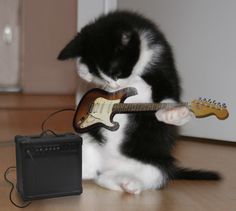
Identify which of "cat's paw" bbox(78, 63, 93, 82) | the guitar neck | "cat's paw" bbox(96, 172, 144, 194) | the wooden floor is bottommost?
the wooden floor

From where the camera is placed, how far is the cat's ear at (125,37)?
103 centimetres

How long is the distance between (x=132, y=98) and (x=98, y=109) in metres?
0.09

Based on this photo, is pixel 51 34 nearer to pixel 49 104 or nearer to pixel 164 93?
pixel 49 104

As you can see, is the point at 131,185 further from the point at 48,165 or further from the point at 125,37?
the point at 125,37

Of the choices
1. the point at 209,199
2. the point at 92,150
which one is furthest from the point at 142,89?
the point at 209,199

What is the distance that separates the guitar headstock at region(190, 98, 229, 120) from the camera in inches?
36.2

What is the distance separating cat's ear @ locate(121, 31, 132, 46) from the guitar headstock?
23 cm

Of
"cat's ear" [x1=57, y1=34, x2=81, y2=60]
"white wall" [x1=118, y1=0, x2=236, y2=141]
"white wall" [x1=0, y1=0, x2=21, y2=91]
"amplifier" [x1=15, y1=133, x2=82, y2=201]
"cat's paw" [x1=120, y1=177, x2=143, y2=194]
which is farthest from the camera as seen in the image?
"white wall" [x1=0, y1=0, x2=21, y2=91]

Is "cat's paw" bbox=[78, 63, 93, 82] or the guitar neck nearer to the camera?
the guitar neck

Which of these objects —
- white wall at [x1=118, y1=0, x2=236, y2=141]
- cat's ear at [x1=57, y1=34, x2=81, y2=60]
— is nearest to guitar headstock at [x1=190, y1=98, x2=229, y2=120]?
cat's ear at [x1=57, y1=34, x2=81, y2=60]

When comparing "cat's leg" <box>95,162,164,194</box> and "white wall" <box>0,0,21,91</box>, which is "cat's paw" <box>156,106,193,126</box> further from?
"white wall" <box>0,0,21,91</box>

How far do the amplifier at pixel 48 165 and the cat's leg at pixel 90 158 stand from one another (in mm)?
134

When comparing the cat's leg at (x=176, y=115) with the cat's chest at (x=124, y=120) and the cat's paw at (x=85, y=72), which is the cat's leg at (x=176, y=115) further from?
the cat's paw at (x=85, y=72)

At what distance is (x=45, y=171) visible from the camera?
888mm
